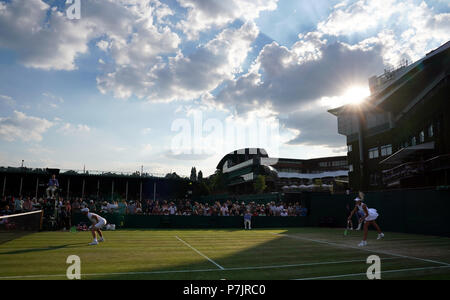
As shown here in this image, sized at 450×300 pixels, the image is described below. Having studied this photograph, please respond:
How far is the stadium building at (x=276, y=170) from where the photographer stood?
82375mm

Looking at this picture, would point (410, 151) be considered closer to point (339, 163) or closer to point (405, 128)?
point (405, 128)

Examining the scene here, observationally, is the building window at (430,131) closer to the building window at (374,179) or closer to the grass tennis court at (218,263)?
the building window at (374,179)

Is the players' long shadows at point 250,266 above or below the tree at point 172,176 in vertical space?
below

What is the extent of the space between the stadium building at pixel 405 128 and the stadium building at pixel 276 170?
27.0m

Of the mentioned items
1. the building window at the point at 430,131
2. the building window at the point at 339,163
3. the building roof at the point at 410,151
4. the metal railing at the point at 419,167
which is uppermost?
the building window at the point at 339,163

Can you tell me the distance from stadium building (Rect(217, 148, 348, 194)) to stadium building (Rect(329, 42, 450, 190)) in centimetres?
2702

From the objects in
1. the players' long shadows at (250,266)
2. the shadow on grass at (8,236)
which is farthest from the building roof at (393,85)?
the shadow on grass at (8,236)

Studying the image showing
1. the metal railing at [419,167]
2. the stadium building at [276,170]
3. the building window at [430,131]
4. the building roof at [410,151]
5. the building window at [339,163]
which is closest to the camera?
the metal railing at [419,167]

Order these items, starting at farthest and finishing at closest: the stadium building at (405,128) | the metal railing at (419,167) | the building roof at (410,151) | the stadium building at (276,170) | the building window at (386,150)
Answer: the stadium building at (276,170) < the building window at (386,150) < the building roof at (410,151) < the stadium building at (405,128) < the metal railing at (419,167)

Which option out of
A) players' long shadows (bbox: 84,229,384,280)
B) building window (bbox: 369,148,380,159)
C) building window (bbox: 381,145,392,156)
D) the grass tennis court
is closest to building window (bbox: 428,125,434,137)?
building window (bbox: 381,145,392,156)

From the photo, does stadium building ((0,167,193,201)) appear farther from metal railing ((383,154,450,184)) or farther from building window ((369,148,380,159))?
metal railing ((383,154,450,184))

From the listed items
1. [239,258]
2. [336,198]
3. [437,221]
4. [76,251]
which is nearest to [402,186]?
[336,198]

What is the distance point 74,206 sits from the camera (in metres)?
27.3
